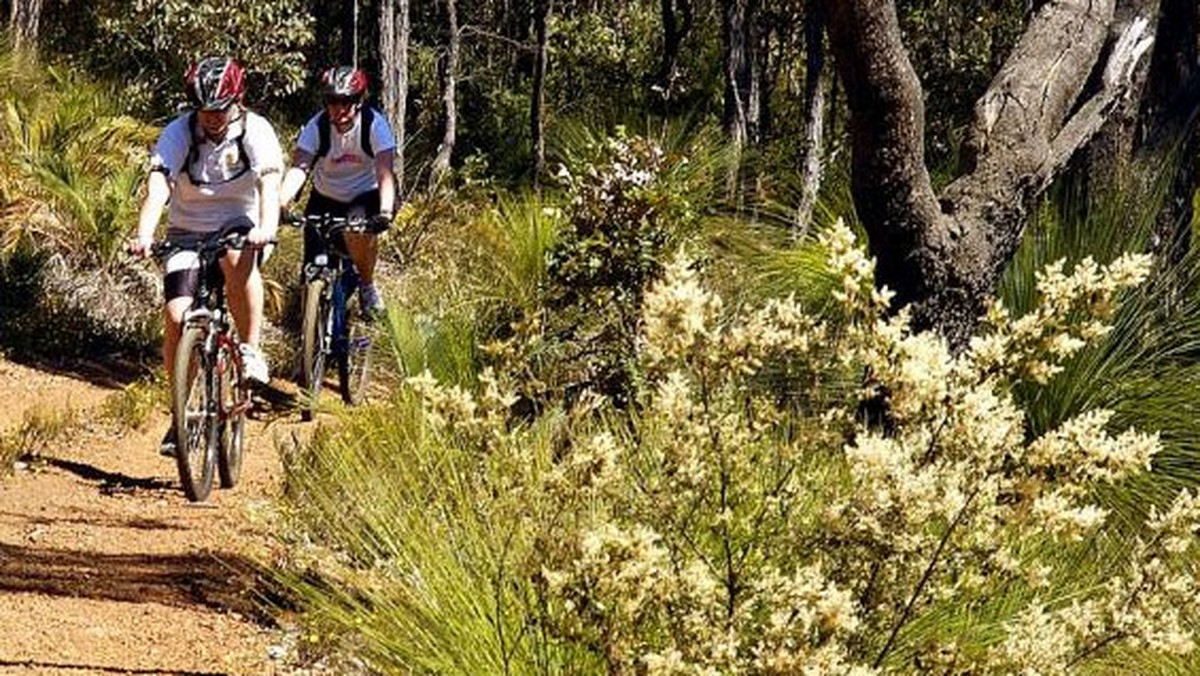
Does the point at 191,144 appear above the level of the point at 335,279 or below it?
above

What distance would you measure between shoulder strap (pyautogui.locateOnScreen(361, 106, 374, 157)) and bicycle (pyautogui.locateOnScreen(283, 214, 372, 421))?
0.32 metres

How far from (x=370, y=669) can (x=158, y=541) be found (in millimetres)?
1828

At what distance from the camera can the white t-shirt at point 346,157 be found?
7.30 m

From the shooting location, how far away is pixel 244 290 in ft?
19.8

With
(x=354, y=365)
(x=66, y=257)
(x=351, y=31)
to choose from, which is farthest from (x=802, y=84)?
(x=354, y=365)

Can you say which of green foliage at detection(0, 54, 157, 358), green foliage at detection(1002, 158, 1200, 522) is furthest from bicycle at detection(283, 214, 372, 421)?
green foliage at detection(1002, 158, 1200, 522)

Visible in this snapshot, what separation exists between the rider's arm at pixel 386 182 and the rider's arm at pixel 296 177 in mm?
330

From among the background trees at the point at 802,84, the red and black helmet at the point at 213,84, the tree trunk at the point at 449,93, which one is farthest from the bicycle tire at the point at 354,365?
the tree trunk at the point at 449,93

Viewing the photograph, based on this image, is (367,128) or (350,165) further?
(350,165)

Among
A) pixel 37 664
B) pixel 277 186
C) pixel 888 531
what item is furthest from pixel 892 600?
pixel 277 186

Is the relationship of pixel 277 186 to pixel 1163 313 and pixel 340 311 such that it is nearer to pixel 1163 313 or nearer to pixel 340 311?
pixel 340 311

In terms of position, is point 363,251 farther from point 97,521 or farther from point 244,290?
point 97,521

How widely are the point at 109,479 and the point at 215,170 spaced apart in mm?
1435

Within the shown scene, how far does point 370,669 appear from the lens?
385 cm
